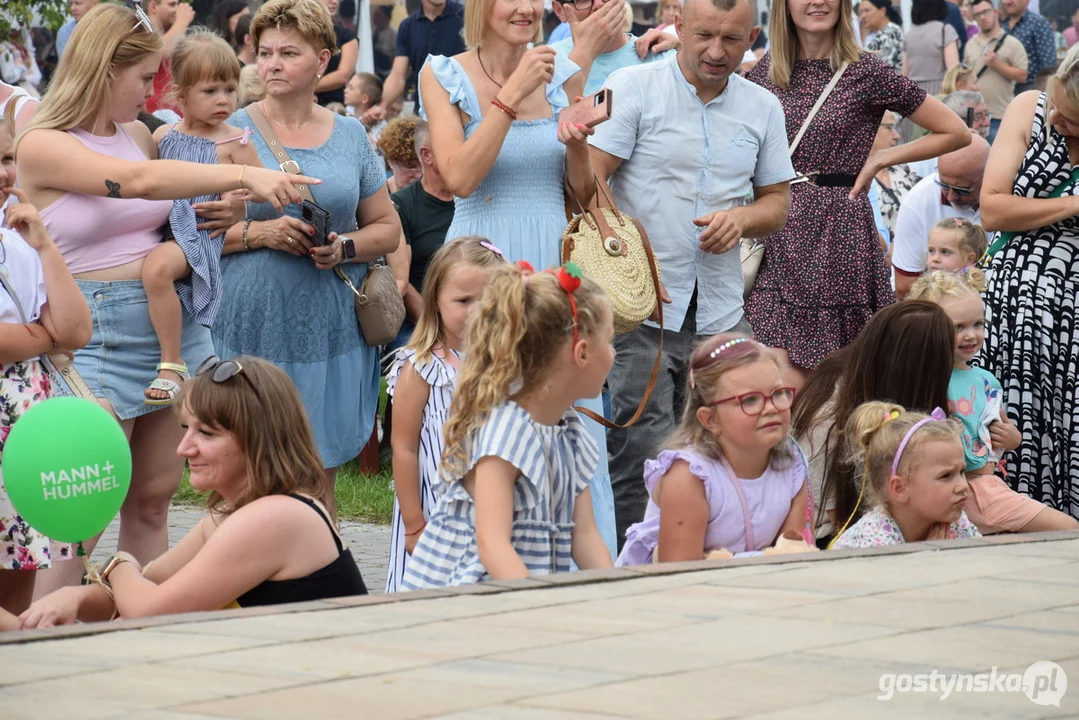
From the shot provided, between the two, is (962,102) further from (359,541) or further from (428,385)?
(428,385)

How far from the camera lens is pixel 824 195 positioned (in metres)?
6.28

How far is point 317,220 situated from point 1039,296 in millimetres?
2637

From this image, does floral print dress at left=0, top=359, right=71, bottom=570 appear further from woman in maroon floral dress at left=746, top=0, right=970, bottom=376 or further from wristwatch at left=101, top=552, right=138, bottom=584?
woman in maroon floral dress at left=746, top=0, right=970, bottom=376

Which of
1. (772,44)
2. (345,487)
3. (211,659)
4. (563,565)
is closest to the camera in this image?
(211,659)

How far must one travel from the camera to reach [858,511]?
5180mm

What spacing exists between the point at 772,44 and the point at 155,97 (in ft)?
13.4

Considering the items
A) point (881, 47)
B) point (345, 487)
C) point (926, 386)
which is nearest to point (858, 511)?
point (926, 386)

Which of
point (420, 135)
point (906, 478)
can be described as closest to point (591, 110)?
point (906, 478)

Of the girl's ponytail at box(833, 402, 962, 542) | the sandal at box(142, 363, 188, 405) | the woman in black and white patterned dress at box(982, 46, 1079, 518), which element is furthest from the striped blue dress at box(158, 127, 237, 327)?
the woman in black and white patterned dress at box(982, 46, 1079, 518)

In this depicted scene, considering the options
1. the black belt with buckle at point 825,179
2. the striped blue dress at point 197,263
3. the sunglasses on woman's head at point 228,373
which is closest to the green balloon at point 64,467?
the sunglasses on woman's head at point 228,373

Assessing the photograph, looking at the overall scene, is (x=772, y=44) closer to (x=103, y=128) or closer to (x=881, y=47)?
(x=103, y=128)

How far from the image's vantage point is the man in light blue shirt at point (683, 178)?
5.66 metres

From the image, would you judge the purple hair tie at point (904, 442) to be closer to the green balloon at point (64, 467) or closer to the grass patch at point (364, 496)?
the green balloon at point (64, 467)

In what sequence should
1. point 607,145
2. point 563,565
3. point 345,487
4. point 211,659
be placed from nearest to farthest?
1. point 211,659
2. point 563,565
3. point 607,145
4. point 345,487
